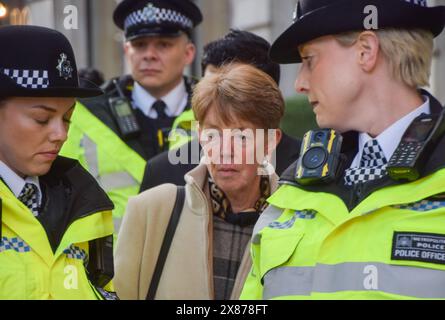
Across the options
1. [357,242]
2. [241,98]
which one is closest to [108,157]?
[241,98]

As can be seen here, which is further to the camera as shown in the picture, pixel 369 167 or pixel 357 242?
pixel 369 167

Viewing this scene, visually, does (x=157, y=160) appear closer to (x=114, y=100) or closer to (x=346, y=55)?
(x=114, y=100)

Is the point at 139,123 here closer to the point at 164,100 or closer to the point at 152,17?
the point at 164,100

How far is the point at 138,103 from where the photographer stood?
4609 mm

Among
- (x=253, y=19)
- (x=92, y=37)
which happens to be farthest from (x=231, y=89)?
(x=92, y=37)

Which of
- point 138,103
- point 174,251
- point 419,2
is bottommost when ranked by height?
point 174,251

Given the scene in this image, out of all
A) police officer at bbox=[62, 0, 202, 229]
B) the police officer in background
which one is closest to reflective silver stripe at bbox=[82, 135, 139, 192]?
police officer at bbox=[62, 0, 202, 229]

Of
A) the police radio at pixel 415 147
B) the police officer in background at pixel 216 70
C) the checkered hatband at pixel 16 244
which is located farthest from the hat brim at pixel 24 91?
the police officer in background at pixel 216 70

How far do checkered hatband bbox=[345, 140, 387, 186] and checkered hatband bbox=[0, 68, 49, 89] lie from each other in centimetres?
91

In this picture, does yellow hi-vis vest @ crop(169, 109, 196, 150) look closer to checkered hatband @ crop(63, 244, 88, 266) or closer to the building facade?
the building facade

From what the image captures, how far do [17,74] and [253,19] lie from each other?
17.3ft

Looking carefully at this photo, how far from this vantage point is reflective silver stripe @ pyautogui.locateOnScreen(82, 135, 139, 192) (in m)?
4.24

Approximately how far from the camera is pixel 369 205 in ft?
7.73

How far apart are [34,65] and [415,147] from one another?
3.55ft
